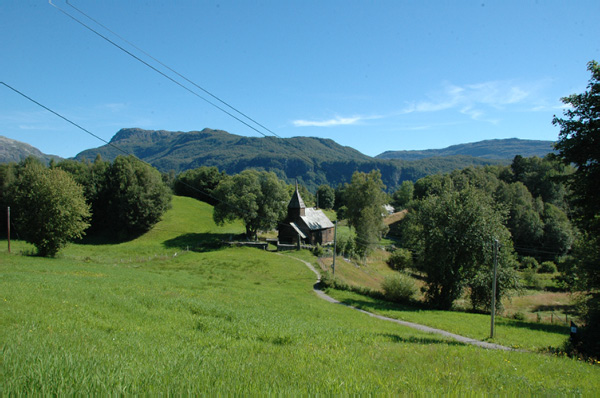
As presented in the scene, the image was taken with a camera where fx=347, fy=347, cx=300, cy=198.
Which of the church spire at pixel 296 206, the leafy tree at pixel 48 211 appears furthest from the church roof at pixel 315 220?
the leafy tree at pixel 48 211

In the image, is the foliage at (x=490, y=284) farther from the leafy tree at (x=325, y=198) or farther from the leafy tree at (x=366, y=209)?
the leafy tree at (x=325, y=198)

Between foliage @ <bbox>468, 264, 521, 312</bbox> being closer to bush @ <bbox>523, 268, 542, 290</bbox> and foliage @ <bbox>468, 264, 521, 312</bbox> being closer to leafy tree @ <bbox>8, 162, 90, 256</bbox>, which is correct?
bush @ <bbox>523, 268, 542, 290</bbox>

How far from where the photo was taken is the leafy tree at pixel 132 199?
64.1 metres

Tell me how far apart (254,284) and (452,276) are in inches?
773

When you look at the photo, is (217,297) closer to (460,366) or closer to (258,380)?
(460,366)

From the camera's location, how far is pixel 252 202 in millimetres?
58062

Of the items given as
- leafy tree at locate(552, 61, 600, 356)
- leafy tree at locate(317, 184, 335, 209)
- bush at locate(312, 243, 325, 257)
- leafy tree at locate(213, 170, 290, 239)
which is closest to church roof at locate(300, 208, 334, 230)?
leafy tree at locate(213, 170, 290, 239)

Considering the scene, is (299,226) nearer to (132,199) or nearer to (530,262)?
(132,199)

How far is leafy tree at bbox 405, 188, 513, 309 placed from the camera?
109 feet

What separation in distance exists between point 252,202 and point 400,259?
3020 cm

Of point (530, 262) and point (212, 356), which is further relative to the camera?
point (530, 262)

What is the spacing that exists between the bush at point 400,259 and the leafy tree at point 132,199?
45.9 m

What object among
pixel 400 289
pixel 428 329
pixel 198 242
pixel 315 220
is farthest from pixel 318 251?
pixel 428 329

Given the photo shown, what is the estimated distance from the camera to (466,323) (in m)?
26.6
